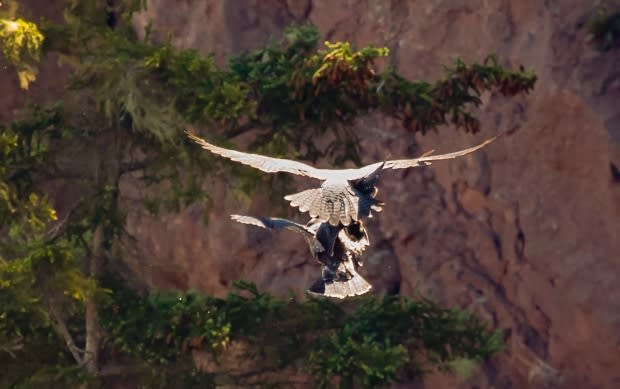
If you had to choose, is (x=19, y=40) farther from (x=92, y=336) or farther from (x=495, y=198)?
(x=495, y=198)

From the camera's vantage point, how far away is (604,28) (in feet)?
51.4

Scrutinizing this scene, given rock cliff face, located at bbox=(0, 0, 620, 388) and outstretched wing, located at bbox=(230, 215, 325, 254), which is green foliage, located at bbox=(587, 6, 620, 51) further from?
outstretched wing, located at bbox=(230, 215, 325, 254)

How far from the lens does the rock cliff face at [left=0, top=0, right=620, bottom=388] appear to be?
1585cm

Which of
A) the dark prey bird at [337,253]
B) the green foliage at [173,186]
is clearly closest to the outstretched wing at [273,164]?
the dark prey bird at [337,253]

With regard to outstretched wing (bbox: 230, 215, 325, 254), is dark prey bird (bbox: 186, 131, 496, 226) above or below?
above

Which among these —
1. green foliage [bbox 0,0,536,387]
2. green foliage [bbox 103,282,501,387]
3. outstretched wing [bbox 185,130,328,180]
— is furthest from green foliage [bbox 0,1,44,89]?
outstretched wing [bbox 185,130,328,180]

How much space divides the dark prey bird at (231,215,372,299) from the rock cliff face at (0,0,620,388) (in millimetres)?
8718

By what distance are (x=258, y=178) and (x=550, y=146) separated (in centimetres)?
426

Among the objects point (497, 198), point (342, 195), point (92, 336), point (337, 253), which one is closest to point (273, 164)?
point (337, 253)

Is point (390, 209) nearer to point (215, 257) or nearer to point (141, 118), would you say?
point (215, 257)

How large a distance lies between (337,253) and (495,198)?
10166 mm

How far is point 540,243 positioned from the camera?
1625 centimetres

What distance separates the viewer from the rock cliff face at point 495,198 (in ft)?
52.0

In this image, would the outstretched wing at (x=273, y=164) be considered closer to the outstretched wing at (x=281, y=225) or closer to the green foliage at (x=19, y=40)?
the outstretched wing at (x=281, y=225)
